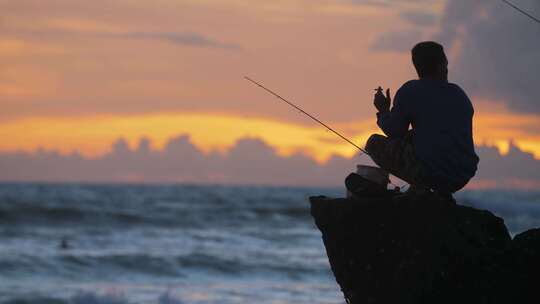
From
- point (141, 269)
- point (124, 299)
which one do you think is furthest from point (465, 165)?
point (141, 269)

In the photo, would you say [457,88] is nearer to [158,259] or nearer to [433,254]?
[433,254]

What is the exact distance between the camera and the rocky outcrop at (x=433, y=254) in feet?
17.7

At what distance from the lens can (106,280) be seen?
19562 mm

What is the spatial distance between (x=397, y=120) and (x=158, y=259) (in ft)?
58.2

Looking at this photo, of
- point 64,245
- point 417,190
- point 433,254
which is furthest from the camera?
point 64,245

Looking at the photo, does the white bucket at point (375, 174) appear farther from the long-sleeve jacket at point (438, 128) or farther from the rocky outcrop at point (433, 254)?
the long-sleeve jacket at point (438, 128)

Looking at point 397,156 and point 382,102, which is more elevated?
point 382,102

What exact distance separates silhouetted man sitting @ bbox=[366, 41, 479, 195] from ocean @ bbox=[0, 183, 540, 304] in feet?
35.1

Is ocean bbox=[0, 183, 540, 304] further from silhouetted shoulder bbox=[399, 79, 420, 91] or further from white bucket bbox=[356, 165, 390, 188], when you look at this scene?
silhouetted shoulder bbox=[399, 79, 420, 91]

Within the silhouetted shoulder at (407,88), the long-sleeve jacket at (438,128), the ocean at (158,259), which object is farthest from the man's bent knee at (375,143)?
the ocean at (158,259)

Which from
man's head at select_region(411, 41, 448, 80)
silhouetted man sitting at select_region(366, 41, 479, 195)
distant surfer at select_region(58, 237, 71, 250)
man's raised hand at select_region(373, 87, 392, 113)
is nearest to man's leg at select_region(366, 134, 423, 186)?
silhouetted man sitting at select_region(366, 41, 479, 195)

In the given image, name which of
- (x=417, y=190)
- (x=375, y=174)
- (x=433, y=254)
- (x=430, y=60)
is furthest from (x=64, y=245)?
(x=433, y=254)

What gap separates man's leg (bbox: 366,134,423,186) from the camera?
5.66 m

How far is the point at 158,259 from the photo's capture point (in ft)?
75.3
